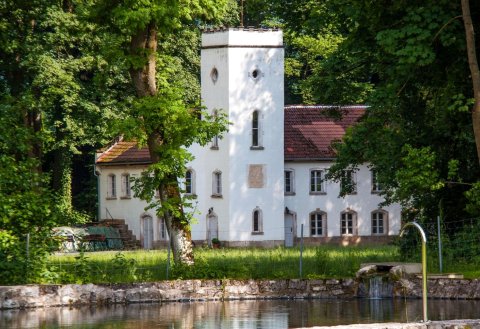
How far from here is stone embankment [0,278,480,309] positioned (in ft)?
105

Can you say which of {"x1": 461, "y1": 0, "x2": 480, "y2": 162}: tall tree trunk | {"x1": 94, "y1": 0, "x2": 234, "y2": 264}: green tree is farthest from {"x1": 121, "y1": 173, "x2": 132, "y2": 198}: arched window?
{"x1": 461, "y1": 0, "x2": 480, "y2": 162}: tall tree trunk

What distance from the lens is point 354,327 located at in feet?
66.6

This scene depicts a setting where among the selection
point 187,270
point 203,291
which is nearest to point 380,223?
point 187,270

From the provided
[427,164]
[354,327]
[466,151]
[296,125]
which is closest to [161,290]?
[427,164]

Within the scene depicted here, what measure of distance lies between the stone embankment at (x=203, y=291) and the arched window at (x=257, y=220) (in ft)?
111

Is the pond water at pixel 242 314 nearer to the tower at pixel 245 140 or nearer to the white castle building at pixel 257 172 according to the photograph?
the tower at pixel 245 140

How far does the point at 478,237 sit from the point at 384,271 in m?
3.16

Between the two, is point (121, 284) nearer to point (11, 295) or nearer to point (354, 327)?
point (11, 295)

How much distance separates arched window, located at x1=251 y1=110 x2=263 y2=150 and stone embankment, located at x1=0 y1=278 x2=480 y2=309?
34.0 metres

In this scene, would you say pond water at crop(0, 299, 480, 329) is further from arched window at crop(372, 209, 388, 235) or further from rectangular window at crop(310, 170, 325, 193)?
arched window at crop(372, 209, 388, 235)

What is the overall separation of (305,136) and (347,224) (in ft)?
16.0

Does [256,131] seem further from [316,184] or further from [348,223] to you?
[348,223]

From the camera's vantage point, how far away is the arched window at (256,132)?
67812 mm

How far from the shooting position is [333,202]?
235 ft
